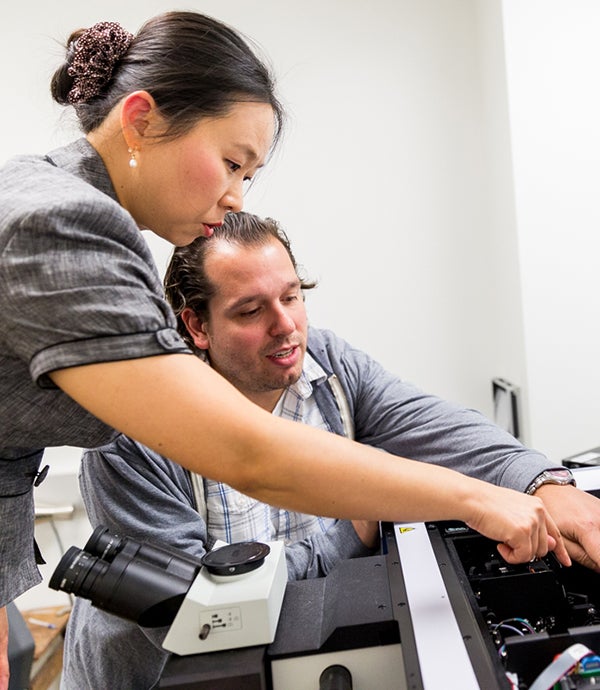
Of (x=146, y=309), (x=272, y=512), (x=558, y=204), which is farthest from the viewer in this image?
(x=558, y=204)

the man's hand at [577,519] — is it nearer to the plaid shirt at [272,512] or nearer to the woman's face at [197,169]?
the plaid shirt at [272,512]

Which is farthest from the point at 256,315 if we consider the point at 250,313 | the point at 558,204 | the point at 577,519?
the point at 558,204

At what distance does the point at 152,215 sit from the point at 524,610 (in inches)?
27.0

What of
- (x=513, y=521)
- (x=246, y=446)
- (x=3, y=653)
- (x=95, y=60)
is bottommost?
(x=3, y=653)

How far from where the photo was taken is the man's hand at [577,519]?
95 centimetres

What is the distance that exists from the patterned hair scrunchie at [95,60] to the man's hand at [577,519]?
87 centimetres

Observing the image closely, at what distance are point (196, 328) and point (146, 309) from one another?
2.56 feet

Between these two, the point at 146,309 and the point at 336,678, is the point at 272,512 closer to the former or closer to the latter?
the point at 336,678

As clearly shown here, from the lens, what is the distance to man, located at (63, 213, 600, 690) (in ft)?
3.39

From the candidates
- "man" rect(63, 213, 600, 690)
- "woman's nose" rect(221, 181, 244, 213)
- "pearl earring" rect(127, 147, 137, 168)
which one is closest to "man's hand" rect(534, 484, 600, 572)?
"man" rect(63, 213, 600, 690)

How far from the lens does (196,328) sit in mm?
1390

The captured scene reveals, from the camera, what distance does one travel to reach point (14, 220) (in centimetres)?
60

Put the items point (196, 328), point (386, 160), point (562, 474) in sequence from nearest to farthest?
1. point (562, 474)
2. point (196, 328)
3. point (386, 160)

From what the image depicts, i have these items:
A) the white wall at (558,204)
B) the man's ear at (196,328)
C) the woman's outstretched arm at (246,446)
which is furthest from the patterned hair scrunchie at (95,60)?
the white wall at (558,204)
